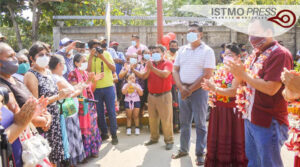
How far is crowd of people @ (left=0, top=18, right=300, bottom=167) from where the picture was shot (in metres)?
2.24

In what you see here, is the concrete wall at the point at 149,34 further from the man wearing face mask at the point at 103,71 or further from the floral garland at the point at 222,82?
the floral garland at the point at 222,82

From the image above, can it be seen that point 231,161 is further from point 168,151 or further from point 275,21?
point 275,21

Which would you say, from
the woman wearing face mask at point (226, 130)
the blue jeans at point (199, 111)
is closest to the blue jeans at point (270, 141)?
the woman wearing face mask at point (226, 130)

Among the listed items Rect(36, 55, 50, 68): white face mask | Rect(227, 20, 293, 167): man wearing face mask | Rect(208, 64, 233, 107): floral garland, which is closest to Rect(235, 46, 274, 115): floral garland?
Rect(227, 20, 293, 167): man wearing face mask

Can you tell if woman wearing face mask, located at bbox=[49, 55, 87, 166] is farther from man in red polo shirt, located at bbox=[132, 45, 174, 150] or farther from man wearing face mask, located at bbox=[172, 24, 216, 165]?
man wearing face mask, located at bbox=[172, 24, 216, 165]

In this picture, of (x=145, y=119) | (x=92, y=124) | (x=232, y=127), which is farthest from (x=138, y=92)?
(x=232, y=127)

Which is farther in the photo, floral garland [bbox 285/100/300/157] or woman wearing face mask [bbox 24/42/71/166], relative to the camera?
woman wearing face mask [bbox 24/42/71/166]

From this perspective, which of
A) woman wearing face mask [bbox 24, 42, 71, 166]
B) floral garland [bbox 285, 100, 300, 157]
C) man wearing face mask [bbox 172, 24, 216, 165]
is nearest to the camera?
floral garland [bbox 285, 100, 300, 157]

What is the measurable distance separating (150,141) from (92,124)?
1229mm

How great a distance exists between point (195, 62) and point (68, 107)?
199 centimetres

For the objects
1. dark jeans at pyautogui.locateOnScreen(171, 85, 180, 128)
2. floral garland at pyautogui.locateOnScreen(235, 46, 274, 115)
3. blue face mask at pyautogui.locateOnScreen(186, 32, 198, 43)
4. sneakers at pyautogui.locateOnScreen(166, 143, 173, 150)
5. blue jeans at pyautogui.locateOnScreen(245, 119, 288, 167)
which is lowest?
sneakers at pyautogui.locateOnScreen(166, 143, 173, 150)

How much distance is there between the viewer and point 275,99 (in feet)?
7.89

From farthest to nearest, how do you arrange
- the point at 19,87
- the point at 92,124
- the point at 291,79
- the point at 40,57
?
the point at 92,124
the point at 40,57
the point at 19,87
the point at 291,79

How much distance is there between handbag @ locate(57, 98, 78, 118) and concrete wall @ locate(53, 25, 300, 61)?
5.83 metres
